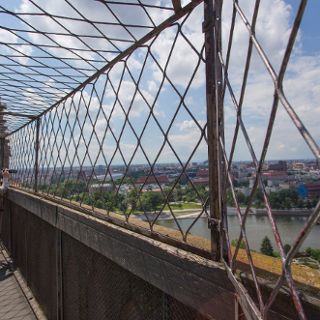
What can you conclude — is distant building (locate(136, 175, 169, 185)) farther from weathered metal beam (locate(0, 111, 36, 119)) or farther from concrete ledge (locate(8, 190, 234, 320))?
weathered metal beam (locate(0, 111, 36, 119))

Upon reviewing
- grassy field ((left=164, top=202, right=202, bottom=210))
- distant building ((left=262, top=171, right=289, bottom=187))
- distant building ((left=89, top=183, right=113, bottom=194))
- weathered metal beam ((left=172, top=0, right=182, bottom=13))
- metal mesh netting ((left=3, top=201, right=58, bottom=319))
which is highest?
weathered metal beam ((left=172, top=0, right=182, bottom=13))

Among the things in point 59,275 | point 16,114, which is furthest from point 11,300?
point 16,114

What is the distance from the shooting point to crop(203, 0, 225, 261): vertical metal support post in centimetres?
176

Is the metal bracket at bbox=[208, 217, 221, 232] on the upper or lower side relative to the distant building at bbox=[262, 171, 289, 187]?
lower

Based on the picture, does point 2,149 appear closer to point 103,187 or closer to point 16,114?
point 16,114

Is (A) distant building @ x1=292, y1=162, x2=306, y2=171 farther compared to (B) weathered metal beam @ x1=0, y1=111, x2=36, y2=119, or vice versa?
(B) weathered metal beam @ x1=0, y1=111, x2=36, y2=119

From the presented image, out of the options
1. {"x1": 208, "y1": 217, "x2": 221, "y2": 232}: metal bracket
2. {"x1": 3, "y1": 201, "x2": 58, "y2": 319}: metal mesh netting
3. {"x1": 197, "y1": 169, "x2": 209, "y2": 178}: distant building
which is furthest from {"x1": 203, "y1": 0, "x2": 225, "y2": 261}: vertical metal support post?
{"x1": 3, "y1": 201, "x2": 58, "y2": 319}: metal mesh netting

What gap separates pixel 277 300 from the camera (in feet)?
4.38

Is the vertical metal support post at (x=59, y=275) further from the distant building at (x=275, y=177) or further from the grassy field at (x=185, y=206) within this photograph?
the distant building at (x=275, y=177)

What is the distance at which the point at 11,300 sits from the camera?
623 cm

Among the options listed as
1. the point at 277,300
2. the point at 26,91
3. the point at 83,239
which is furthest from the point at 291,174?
the point at 26,91

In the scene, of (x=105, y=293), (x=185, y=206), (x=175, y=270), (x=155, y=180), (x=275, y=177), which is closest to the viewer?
(x=275, y=177)

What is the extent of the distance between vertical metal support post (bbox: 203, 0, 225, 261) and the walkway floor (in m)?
4.58

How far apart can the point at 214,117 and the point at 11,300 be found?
6.02m
